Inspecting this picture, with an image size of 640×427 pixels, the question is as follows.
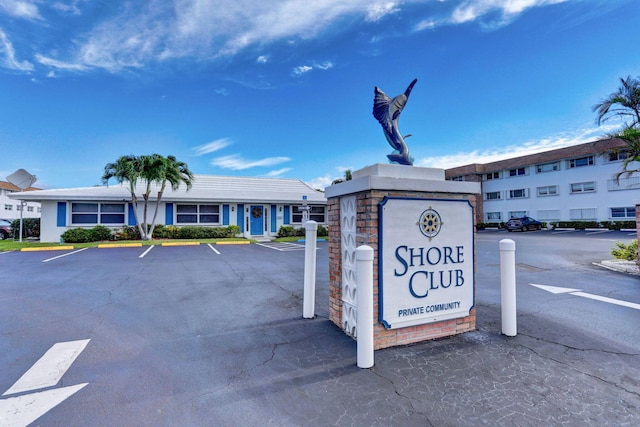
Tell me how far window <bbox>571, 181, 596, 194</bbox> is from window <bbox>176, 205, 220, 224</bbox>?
108 ft

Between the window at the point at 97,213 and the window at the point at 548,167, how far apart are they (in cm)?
3855

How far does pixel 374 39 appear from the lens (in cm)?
1137

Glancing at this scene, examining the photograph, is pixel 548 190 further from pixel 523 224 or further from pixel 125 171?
pixel 125 171

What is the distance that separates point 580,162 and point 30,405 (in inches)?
1537

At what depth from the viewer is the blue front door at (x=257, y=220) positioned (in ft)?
77.0

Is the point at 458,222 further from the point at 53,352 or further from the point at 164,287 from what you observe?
the point at 164,287

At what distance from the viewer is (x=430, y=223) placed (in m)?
4.09

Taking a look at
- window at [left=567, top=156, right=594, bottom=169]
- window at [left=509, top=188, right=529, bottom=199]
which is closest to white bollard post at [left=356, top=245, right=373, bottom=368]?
window at [left=567, top=156, right=594, bottom=169]

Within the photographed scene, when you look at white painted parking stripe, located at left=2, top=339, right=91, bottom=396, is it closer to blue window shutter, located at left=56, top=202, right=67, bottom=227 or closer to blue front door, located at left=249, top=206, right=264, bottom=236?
blue front door, located at left=249, top=206, right=264, bottom=236

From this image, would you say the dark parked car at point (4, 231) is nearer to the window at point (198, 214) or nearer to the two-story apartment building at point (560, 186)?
the window at point (198, 214)

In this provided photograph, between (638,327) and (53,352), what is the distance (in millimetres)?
7679

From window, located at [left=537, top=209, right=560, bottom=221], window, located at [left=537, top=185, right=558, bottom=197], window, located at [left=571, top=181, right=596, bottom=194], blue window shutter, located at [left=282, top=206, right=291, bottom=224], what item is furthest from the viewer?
window, located at [left=537, top=185, right=558, bottom=197]

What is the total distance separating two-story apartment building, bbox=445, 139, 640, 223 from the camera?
26969 millimetres

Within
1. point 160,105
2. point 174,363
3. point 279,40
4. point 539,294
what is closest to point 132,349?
point 174,363
